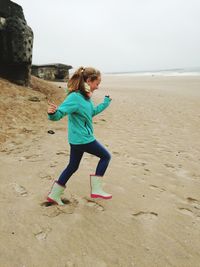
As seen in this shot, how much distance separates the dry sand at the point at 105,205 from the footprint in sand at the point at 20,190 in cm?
2

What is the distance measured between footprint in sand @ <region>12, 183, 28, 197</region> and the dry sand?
15mm

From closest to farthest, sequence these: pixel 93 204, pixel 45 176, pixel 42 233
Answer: pixel 42 233 → pixel 93 204 → pixel 45 176

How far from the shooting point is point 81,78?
3227 mm

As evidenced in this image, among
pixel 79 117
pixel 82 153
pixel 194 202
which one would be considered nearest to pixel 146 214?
pixel 194 202

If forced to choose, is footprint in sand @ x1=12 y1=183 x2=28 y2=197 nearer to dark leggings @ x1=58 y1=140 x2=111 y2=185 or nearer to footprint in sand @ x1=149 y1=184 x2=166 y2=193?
dark leggings @ x1=58 y1=140 x2=111 y2=185

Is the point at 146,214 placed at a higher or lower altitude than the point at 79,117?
lower

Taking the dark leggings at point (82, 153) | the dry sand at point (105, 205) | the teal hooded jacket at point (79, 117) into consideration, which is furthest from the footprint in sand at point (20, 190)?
the teal hooded jacket at point (79, 117)

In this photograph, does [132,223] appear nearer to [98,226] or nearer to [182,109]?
[98,226]

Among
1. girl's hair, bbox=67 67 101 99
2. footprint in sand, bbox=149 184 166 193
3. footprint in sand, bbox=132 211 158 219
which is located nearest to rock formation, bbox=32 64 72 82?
footprint in sand, bbox=149 184 166 193

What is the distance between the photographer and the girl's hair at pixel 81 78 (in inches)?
126

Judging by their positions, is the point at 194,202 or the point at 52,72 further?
the point at 52,72

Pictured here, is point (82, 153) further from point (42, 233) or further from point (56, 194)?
point (42, 233)

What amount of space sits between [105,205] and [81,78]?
1.58 metres

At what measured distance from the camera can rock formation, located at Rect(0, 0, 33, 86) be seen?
9.20 m
